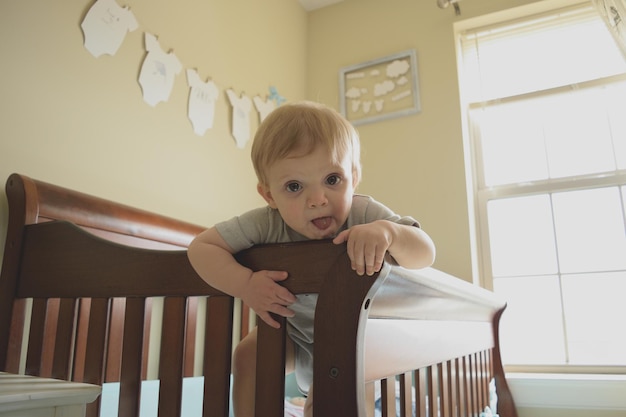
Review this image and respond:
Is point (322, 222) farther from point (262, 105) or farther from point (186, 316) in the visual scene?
point (262, 105)

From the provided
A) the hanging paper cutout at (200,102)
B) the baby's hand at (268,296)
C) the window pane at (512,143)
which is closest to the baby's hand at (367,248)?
the baby's hand at (268,296)

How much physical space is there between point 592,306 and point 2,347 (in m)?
2.02

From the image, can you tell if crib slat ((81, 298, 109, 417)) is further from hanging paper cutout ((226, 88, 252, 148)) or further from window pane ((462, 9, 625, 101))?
window pane ((462, 9, 625, 101))

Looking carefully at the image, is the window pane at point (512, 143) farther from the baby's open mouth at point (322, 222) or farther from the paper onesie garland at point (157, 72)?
the baby's open mouth at point (322, 222)

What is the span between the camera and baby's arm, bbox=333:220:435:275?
0.62 meters

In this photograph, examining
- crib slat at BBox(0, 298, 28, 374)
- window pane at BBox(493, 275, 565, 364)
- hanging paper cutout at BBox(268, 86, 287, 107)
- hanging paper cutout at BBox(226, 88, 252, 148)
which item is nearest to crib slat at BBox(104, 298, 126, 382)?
crib slat at BBox(0, 298, 28, 374)

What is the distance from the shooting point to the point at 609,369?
1927 mm

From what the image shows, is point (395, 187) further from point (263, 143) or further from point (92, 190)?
point (263, 143)

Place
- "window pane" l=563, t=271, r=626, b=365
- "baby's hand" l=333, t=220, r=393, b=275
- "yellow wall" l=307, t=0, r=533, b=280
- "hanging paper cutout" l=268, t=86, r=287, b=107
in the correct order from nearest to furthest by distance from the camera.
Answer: "baby's hand" l=333, t=220, r=393, b=275 → "window pane" l=563, t=271, r=626, b=365 → "yellow wall" l=307, t=0, r=533, b=280 → "hanging paper cutout" l=268, t=86, r=287, b=107

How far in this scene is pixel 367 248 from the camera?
2.03ft

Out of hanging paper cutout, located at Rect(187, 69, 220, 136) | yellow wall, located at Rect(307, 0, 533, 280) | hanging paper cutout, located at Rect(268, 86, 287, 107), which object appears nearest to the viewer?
hanging paper cutout, located at Rect(187, 69, 220, 136)

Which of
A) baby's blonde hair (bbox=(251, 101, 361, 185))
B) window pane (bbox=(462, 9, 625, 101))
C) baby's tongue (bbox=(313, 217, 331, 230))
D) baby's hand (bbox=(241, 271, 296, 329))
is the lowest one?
baby's hand (bbox=(241, 271, 296, 329))

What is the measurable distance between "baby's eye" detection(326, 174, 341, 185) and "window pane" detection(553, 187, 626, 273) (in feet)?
5.50

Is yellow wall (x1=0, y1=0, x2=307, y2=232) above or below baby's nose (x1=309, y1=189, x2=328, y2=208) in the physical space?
above
